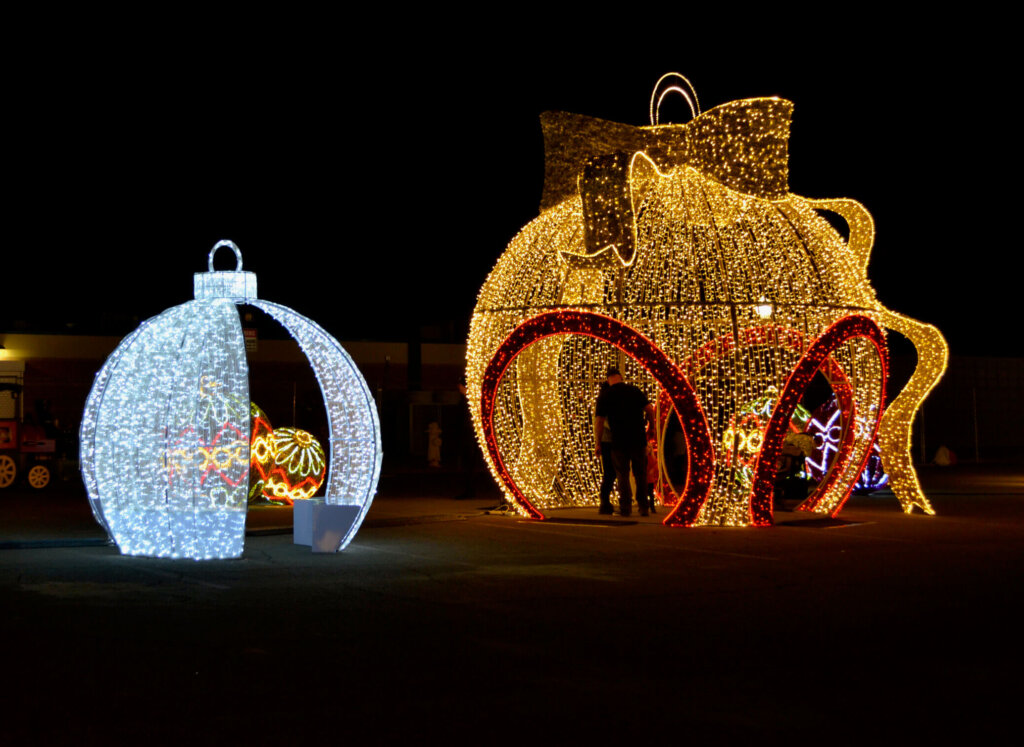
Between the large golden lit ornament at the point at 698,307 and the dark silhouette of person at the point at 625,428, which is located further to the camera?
the dark silhouette of person at the point at 625,428

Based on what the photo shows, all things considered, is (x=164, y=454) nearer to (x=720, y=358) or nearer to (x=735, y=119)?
(x=720, y=358)

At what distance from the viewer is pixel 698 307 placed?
14.1 meters

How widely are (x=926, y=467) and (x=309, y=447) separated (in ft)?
55.3

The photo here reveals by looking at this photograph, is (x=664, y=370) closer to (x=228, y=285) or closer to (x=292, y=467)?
(x=228, y=285)

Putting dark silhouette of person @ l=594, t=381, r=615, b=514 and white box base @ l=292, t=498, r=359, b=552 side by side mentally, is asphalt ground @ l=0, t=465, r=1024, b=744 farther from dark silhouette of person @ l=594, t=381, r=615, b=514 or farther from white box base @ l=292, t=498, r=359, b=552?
dark silhouette of person @ l=594, t=381, r=615, b=514

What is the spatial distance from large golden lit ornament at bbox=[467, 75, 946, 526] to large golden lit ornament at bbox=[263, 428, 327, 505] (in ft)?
9.62

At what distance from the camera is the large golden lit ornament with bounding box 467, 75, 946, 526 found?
Answer: 46.0 ft

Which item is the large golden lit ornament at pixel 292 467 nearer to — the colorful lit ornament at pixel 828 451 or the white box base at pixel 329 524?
the white box base at pixel 329 524

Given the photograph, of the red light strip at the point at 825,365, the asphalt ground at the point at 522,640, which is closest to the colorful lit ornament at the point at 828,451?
the red light strip at the point at 825,365

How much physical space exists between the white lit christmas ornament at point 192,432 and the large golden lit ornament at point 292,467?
413cm

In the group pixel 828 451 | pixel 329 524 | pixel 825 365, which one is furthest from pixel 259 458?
pixel 828 451

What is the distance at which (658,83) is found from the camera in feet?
53.3

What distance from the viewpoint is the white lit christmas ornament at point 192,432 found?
37.6ft

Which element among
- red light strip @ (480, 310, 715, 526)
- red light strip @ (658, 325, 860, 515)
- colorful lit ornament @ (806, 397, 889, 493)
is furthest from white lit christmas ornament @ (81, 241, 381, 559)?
colorful lit ornament @ (806, 397, 889, 493)
